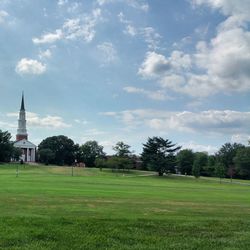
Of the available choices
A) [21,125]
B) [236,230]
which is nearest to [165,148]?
[21,125]

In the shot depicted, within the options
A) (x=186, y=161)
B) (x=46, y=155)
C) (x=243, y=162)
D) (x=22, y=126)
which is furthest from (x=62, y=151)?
(x=243, y=162)

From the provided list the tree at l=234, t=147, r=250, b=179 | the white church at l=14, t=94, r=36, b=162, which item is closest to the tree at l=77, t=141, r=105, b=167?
the white church at l=14, t=94, r=36, b=162

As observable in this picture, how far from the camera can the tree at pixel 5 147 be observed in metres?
154

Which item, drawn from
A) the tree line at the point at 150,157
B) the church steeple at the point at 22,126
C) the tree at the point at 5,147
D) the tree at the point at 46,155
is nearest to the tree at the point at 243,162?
the tree line at the point at 150,157

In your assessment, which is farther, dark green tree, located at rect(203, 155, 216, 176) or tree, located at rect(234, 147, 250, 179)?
dark green tree, located at rect(203, 155, 216, 176)

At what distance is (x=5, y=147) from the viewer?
155 m

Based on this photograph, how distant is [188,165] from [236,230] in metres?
142

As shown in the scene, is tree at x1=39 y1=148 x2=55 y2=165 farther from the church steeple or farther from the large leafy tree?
the large leafy tree

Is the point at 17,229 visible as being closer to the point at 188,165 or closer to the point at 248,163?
the point at 248,163

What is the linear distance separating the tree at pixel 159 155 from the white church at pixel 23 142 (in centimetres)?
6417

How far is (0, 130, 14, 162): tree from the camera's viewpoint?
154 m

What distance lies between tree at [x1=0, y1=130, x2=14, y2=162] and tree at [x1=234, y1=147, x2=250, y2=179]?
74.3 meters

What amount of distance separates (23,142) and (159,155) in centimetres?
7680

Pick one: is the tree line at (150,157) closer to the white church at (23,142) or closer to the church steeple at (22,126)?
the white church at (23,142)
